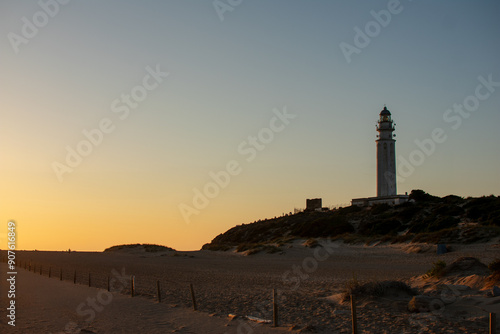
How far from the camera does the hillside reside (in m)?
34.9

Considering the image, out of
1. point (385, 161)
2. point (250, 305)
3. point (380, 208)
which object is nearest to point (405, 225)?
point (380, 208)

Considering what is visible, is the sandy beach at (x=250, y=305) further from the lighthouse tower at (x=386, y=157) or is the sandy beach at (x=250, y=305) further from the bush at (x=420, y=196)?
the lighthouse tower at (x=386, y=157)

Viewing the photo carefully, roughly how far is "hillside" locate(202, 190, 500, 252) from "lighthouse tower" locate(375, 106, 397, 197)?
17.3 ft

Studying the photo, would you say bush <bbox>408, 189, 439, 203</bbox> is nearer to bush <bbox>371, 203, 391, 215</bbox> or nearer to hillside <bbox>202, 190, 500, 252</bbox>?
hillside <bbox>202, 190, 500, 252</bbox>

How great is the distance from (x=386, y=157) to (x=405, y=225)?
22955 millimetres

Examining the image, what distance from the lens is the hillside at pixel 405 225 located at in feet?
115

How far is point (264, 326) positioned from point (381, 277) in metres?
11.0

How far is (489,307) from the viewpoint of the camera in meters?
12.7

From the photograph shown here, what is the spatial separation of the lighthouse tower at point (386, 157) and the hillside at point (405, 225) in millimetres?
5283

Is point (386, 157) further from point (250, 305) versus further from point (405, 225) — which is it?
point (250, 305)

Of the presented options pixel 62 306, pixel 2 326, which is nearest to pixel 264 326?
pixel 2 326

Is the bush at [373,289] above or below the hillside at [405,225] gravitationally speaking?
below

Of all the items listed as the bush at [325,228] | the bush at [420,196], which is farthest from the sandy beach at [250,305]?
the bush at [420,196]

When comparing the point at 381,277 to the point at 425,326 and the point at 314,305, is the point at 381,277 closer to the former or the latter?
the point at 314,305
